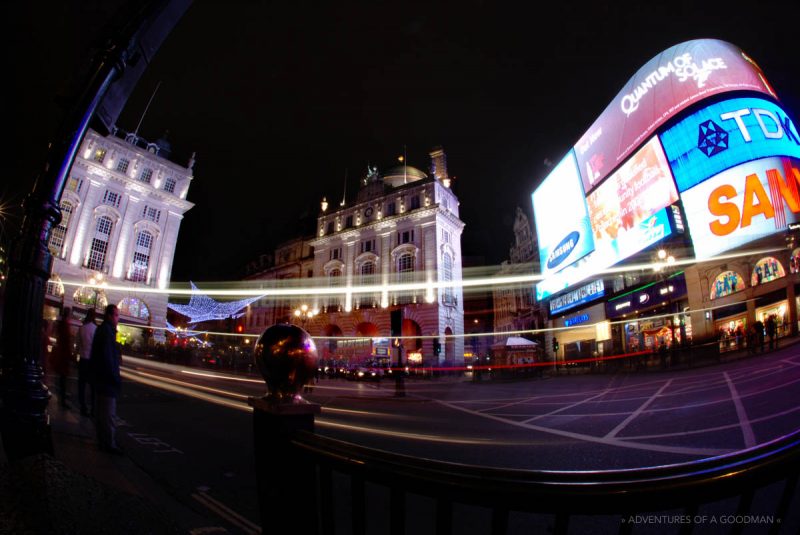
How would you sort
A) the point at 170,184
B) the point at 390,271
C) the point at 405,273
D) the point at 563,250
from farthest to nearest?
1. the point at 170,184
2. the point at 390,271
3. the point at 405,273
4. the point at 563,250

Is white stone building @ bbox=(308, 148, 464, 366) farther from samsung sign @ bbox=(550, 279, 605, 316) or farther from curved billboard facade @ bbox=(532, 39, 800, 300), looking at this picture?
curved billboard facade @ bbox=(532, 39, 800, 300)

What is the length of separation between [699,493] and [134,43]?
191 inches

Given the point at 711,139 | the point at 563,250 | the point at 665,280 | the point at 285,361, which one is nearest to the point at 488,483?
the point at 285,361

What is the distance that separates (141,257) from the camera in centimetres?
4406

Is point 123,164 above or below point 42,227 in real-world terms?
above

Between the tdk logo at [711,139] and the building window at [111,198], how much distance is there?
5377 cm

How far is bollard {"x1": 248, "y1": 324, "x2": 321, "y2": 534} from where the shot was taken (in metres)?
1.50

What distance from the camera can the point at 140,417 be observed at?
24.9ft

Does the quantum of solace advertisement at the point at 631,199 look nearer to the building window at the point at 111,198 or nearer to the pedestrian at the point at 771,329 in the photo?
the pedestrian at the point at 771,329

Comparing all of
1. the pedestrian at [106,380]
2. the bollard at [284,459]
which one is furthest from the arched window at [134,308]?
the bollard at [284,459]

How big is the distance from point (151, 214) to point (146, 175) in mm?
5102

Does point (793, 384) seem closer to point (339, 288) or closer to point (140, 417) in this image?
point (140, 417)

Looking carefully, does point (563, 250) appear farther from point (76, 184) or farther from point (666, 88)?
point (76, 184)

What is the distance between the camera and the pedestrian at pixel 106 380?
4.77 meters
